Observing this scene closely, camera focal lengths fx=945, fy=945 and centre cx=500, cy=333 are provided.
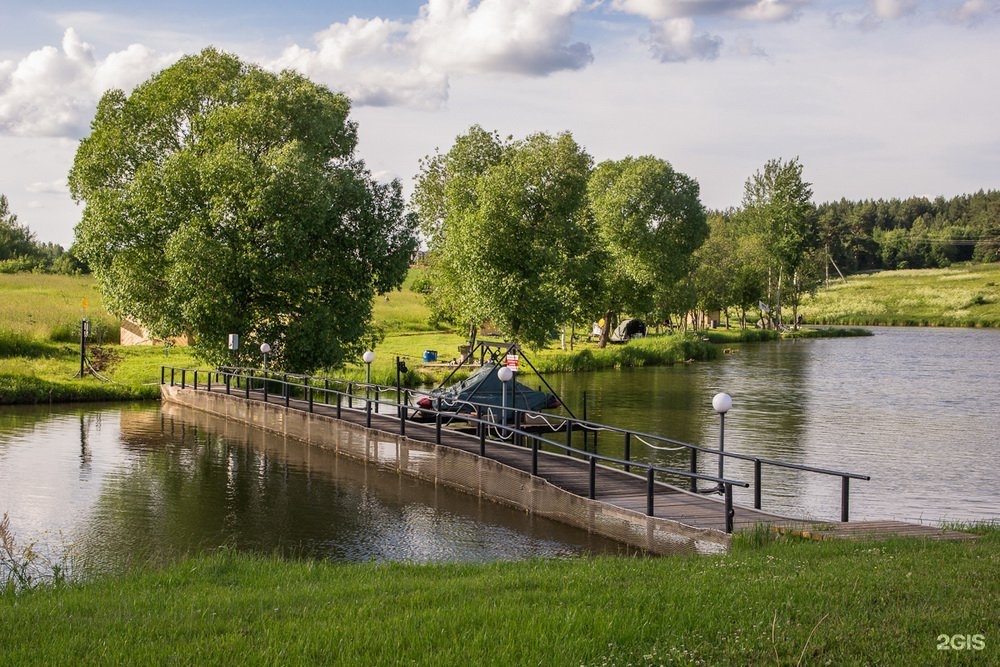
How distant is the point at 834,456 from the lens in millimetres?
26234

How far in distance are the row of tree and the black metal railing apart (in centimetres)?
1072

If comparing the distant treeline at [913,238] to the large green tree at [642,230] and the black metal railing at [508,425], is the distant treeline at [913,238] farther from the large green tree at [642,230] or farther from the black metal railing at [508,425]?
the black metal railing at [508,425]

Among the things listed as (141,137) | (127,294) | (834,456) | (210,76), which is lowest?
(834,456)

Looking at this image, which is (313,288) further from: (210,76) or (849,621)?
(849,621)

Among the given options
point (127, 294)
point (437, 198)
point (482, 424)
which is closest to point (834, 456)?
point (482, 424)

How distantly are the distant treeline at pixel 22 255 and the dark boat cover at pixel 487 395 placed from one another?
205 ft

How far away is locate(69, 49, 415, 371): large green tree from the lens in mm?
32844

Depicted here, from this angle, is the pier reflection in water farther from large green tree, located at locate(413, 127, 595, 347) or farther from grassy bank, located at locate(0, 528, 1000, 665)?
large green tree, located at locate(413, 127, 595, 347)

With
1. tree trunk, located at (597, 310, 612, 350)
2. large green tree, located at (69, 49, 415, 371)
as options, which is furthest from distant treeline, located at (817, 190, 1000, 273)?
large green tree, located at (69, 49, 415, 371)

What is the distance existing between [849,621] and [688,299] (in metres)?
66.1

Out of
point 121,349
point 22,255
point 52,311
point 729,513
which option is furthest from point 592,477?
point 22,255

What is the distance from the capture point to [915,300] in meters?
125

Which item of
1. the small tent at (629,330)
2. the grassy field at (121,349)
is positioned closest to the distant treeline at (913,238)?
the grassy field at (121,349)

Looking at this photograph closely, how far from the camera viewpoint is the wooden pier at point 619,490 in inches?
558
